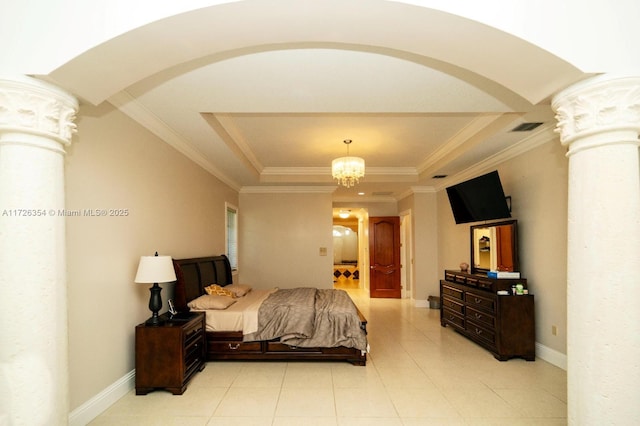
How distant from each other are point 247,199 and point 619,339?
22.1 ft

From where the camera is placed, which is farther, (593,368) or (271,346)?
(271,346)

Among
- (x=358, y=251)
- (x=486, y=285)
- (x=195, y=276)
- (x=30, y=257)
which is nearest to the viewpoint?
(x=30, y=257)

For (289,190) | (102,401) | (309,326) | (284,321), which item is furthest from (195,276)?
(289,190)

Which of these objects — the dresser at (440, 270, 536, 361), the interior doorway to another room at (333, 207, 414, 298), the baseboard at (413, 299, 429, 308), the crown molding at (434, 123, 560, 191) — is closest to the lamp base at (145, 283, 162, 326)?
the dresser at (440, 270, 536, 361)

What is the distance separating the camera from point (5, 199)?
161 centimetres

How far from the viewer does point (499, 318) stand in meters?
4.14

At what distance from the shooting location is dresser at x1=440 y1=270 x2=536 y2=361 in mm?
4074

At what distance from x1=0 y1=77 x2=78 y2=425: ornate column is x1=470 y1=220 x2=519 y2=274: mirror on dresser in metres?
4.74

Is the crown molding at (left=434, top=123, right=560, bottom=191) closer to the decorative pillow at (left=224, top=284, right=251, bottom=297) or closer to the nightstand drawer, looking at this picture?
the nightstand drawer

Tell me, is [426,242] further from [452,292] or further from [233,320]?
[233,320]

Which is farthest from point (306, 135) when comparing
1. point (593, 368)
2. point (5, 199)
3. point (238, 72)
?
point (593, 368)

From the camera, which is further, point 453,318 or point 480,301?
point 453,318

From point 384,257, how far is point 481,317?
15.1 feet

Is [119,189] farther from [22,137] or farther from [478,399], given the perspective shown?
[478,399]
